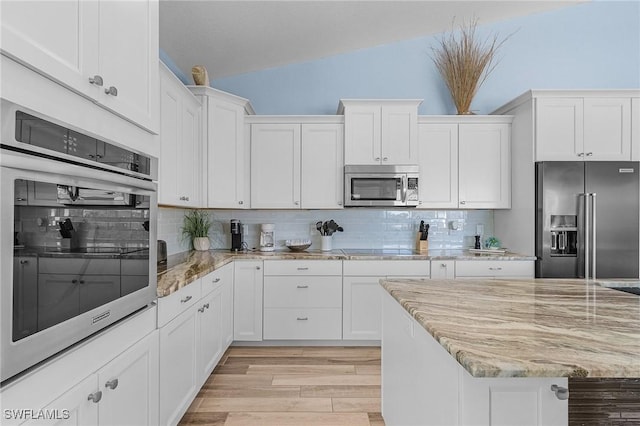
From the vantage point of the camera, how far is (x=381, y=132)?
3.66 metres

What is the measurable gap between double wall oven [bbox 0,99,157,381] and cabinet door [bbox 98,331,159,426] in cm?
19

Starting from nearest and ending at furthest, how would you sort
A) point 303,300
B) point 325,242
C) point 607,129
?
1. point 607,129
2. point 303,300
3. point 325,242

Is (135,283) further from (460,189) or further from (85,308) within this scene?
(460,189)

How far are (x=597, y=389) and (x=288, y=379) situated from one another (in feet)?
6.85

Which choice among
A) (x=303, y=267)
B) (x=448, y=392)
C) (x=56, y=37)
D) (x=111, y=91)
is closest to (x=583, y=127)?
(x=303, y=267)

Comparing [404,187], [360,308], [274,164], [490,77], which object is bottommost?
[360,308]

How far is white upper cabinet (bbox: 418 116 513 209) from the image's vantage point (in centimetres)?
374

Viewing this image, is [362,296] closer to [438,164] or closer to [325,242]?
[325,242]

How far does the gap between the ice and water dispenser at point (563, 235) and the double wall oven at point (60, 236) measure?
3400mm

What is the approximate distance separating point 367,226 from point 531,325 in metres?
2.86

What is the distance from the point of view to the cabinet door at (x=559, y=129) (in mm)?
3357

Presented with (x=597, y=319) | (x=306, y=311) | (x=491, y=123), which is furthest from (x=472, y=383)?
(x=491, y=123)

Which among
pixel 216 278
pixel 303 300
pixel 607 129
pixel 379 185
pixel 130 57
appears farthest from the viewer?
pixel 379 185

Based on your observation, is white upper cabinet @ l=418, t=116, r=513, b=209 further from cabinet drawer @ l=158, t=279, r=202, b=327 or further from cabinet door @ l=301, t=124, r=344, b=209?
cabinet drawer @ l=158, t=279, r=202, b=327
